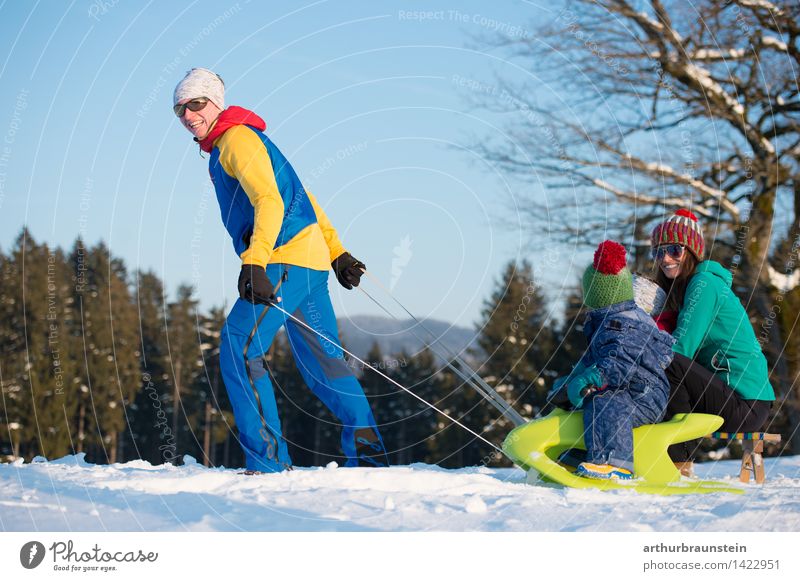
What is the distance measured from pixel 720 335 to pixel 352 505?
2.57 m

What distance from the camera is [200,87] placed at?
4.74 m

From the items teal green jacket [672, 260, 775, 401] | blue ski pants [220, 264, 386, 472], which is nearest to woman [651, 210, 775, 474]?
teal green jacket [672, 260, 775, 401]

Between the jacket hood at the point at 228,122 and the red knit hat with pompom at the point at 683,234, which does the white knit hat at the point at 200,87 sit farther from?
the red knit hat with pompom at the point at 683,234

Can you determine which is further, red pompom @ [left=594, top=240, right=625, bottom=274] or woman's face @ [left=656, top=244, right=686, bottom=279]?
woman's face @ [left=656, top=244, right=686, bottom=279]

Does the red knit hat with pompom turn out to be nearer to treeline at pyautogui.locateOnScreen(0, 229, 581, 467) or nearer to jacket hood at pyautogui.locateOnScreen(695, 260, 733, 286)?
jacket hood at pyautogui.locateOnScreen(695, 260, 733, 286)

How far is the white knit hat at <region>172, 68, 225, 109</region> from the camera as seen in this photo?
473 centimetres

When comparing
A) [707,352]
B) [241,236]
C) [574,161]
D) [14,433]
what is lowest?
[14,433]

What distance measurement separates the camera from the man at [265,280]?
457 centimetres

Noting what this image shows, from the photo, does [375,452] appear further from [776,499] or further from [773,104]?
[773,104]

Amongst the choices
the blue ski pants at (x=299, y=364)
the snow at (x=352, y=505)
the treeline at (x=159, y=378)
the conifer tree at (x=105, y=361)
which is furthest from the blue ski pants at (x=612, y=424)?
the conifer tree at (x=105, y=361)

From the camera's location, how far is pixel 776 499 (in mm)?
3928

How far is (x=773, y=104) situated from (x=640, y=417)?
25.5ft

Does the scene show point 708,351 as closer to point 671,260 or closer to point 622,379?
point 671,260
